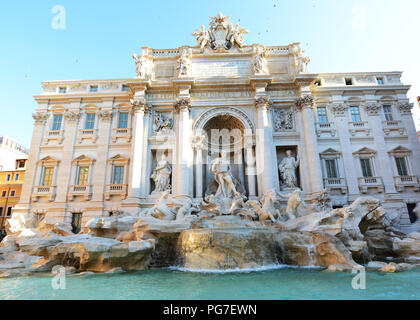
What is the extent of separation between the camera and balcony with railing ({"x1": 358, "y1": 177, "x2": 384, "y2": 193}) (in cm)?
1742

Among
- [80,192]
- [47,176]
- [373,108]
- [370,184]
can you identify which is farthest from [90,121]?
[373,108]

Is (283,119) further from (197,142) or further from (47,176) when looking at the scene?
(47,176)

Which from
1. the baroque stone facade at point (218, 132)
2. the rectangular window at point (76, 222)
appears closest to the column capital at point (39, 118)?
the baroque stone facade at point (218, 132)

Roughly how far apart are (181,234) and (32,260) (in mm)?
6343

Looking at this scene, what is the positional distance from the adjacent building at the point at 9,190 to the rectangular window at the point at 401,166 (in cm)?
3680

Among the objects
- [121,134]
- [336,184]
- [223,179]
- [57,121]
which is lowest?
[336,184]

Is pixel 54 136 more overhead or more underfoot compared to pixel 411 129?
more overhead

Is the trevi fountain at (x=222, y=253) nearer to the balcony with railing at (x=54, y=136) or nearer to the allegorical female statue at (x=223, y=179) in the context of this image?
the allegorical female statue at (x=223, y=179)

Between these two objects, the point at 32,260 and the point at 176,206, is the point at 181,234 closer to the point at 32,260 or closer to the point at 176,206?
the point at 176,206

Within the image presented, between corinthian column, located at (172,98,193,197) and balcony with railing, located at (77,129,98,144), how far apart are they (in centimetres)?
708

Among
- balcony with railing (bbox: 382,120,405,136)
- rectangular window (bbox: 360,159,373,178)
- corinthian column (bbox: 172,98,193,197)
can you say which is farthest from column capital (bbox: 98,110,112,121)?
balcony with railing (bbox: 382,120,405,136)

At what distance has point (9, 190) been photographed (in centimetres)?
2733

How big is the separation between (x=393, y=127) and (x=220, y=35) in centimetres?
→ 1587

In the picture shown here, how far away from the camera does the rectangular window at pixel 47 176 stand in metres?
18.8
